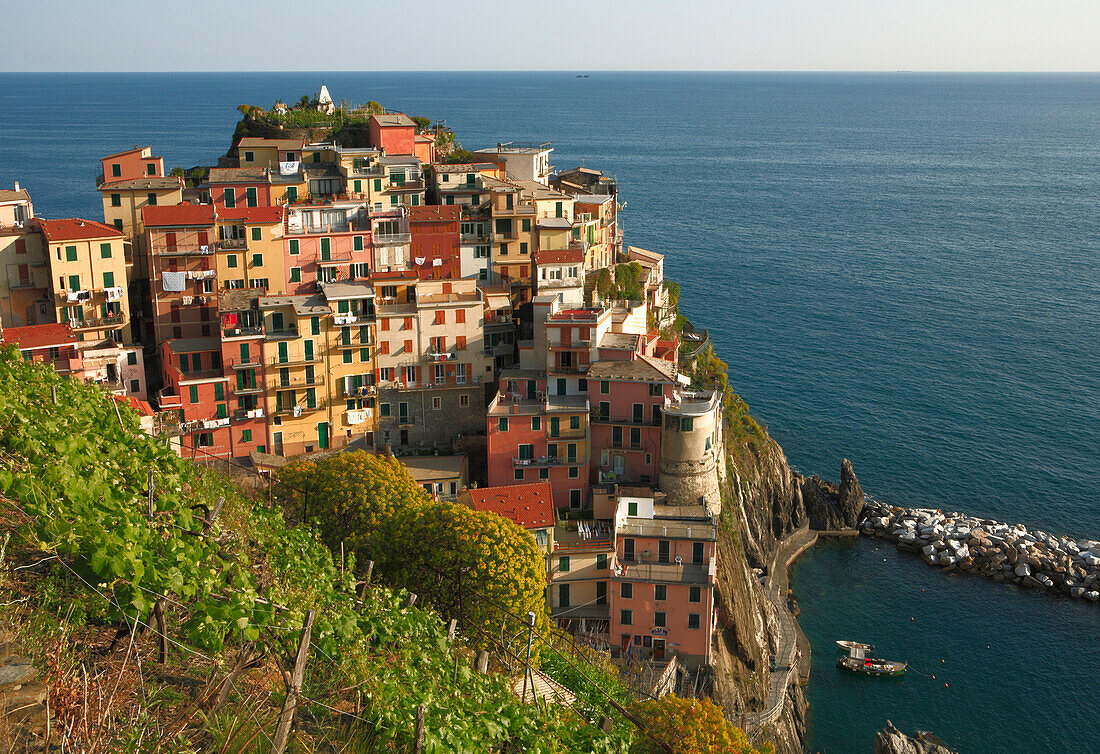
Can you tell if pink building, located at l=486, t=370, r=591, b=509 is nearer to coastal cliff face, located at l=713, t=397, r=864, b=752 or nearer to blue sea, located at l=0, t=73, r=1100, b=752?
coastal cliff face, located at l=713, t=397, r=864, b=752

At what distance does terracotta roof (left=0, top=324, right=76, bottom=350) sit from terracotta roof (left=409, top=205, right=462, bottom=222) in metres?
16.0

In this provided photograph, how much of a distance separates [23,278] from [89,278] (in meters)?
2.86

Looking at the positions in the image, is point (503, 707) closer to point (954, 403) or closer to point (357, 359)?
point (357, 359)

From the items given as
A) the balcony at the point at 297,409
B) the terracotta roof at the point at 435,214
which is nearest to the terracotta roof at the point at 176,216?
the balcony at the point at 297,409

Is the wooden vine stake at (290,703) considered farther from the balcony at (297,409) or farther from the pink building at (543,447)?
the balcony at (297,409)

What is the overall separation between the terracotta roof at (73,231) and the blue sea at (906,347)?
3501 cm

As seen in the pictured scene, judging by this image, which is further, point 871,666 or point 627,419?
point 871,666

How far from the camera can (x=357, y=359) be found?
1670 inches

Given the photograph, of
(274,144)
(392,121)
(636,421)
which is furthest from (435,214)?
(636,421)

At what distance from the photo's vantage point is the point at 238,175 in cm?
4753

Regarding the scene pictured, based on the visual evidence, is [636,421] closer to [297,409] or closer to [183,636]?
[297,409]

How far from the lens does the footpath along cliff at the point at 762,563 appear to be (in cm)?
3666

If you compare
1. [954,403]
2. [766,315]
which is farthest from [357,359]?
[766,315]

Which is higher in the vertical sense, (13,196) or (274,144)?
(274,144)
